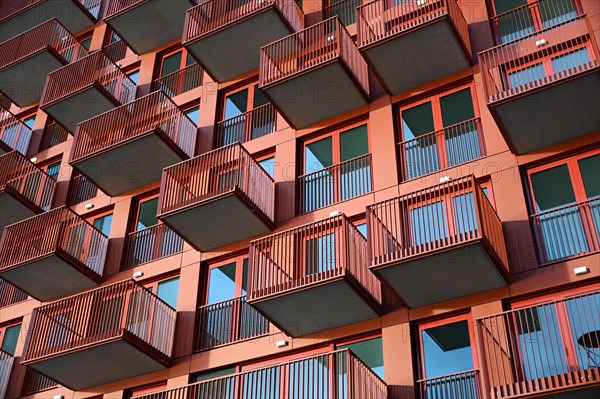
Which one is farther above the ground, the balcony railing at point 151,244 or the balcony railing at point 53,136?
the balcony railing at point 53,136

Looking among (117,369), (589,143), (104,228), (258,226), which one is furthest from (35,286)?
(589,143)

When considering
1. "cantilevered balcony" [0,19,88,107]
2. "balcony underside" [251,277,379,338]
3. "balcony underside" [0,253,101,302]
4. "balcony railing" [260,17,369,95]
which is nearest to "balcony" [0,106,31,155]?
"cantilevered balcony" [0,19,88,107]

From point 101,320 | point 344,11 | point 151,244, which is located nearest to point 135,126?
point 151,244

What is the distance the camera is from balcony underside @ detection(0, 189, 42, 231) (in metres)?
25.2

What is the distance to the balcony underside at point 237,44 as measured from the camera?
2364 cm

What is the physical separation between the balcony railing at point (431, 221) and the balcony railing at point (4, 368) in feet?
38.1

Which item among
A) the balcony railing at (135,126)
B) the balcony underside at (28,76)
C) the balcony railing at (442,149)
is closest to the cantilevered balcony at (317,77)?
the balcony railing at (442,149)

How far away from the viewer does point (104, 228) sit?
80.9ft

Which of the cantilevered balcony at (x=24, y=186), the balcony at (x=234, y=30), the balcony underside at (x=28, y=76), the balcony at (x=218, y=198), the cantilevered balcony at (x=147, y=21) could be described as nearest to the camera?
the balcony at (x=218, y=198)

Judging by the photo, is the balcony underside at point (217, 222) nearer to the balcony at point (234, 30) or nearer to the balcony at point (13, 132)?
the balcony at point (234, 30)

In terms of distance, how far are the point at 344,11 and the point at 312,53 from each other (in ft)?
8.79

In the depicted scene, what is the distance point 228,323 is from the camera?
20.0 meters

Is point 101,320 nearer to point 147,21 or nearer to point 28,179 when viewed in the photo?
point 28,179

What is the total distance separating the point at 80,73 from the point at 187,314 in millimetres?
10605
